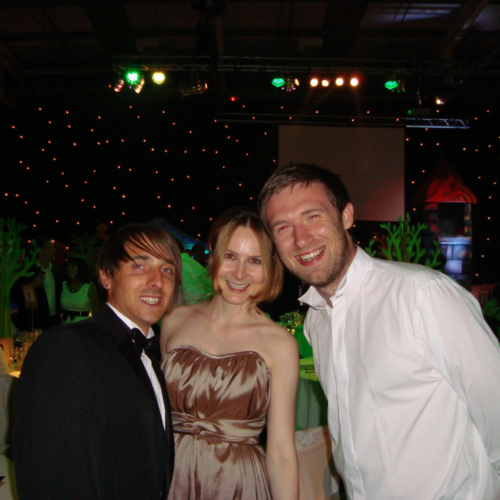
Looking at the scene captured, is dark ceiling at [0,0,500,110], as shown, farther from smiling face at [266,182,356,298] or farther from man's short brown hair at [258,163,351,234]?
smiling face at [266,182,356,298]

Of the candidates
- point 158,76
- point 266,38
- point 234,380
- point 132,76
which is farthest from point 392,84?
point 234,380

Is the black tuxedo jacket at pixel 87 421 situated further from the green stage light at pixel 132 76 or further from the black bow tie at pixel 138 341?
the green stage light at pixel 132 76

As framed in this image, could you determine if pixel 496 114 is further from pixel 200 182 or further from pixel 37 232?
pixel 37 232

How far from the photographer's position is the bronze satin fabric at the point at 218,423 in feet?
5.43

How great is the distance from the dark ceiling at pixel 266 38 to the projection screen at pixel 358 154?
131 cm

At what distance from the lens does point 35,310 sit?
16.4 feet

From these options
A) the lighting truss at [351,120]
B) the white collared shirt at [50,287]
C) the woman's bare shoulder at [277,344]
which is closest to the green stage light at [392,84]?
the lighting truss at [351,120]

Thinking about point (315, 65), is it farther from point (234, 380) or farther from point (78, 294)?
point (234, 380)

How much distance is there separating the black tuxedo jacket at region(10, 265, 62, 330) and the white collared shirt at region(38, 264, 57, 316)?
8cm

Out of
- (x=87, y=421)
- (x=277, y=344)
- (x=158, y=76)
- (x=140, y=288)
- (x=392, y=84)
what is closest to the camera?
(x=87, y=421)

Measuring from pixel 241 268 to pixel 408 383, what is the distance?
2.87ft

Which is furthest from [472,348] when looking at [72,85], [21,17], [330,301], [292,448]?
[72,85]

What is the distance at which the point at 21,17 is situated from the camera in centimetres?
699

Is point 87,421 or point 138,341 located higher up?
point 138,341
